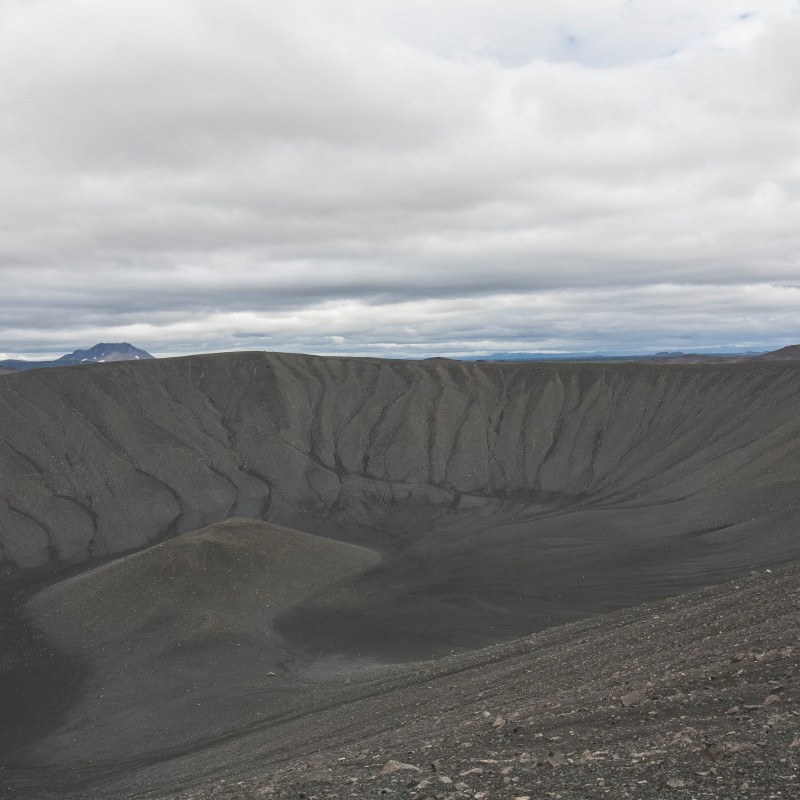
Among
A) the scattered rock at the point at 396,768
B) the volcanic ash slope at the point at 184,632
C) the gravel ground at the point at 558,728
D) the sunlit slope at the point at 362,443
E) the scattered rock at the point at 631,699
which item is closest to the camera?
the gravel ground at the point at 558,728

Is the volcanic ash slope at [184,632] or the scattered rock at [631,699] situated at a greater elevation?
the scattered rock at [631,699]

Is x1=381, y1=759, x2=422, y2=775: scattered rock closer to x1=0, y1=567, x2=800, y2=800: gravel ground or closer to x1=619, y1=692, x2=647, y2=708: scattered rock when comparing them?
x1=0, y1=567, x2=800, y2=800: gravel ground

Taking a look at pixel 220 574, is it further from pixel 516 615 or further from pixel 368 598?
pixel 516 615

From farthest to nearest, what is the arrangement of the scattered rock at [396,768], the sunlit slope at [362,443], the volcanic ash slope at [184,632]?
1. the sunlit slope at [362,443]
2. the volcanic ash slope at [184,632]
3. the scattered rock at [396,768]

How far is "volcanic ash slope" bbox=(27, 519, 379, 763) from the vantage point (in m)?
23.3

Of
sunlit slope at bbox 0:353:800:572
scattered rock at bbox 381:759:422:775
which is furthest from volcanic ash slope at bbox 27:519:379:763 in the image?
sunlit slope at bbox 0:353:800:572

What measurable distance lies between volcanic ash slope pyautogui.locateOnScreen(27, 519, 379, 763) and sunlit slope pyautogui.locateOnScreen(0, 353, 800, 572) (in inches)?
605

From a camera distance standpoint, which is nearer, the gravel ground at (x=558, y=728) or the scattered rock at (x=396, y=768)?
the gravel ground at (x=558, y=728)

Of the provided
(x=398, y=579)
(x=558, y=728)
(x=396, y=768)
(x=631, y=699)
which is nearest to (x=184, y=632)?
(x=398, y=579)

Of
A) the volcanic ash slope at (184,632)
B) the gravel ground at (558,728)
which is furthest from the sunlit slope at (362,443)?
the gravel ground at (558,728)

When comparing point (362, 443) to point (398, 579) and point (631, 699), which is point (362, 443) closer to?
point (398, 579)

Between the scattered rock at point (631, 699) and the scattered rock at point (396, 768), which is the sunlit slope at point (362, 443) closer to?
the scattered rock at point (631, 699)

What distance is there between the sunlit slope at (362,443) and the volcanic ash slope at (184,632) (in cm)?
1536

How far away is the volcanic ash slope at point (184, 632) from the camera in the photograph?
2330cm
